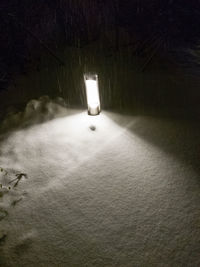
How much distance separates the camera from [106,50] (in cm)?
693

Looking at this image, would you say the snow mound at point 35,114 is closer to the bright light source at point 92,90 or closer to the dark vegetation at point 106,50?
the dark vegetation at point 106,50

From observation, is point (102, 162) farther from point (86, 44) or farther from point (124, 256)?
point (86, 44)

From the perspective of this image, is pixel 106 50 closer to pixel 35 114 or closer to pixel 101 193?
pixel 35 114

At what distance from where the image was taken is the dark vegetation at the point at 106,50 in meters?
4.60

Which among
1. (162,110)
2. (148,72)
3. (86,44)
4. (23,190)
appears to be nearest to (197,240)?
(23,190)

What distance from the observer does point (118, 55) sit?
21.5 ft

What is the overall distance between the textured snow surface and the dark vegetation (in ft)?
3.70

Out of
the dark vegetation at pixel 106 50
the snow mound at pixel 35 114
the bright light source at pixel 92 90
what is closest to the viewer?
the bright light source at pixel 92 90

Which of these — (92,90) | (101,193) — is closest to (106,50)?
(92,90)

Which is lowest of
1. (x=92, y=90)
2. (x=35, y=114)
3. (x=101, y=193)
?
(x=101, y=193)

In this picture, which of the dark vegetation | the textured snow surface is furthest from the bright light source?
the dark vegetation

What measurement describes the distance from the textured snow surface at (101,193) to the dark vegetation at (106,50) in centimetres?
113

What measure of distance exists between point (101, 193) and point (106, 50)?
5.70m

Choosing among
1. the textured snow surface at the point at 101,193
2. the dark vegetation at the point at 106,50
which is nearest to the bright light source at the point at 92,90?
the textured snow surface at the point at 101,193
